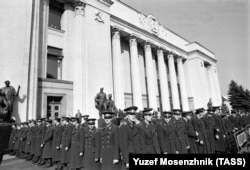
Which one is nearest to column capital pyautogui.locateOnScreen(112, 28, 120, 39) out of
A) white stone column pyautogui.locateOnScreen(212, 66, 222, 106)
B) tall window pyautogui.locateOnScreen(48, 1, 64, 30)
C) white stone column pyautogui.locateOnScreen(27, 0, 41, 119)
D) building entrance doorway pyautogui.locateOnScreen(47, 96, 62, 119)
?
tall window pyautogui.locateOnScreen(48, 1, 64, 30)

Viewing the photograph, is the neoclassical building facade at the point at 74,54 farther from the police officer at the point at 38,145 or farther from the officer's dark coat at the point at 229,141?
the officer's dark coat at the point at 229,141

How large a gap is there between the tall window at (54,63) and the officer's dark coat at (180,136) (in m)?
11.2

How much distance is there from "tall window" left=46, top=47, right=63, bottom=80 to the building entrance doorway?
5.77ft

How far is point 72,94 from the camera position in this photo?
45.7 ft

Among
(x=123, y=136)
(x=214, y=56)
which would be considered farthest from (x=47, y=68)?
(x=214, y=56)

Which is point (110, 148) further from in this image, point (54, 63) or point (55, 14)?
point (55, 14)

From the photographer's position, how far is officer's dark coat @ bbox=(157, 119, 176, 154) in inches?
189

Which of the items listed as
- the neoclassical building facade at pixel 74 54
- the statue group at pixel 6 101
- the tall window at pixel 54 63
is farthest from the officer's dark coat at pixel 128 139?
the tall window at pixel 54 63

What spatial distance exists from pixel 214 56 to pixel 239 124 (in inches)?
1275

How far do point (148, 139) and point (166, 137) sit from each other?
3.62 ft

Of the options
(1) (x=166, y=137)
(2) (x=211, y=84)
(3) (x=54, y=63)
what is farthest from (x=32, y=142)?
(2) (x=211, y=84)

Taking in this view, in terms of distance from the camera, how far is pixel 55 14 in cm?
1478

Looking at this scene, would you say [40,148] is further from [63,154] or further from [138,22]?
[138,22]

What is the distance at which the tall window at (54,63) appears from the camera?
13664mm
